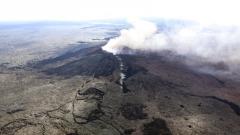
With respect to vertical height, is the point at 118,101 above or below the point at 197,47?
below

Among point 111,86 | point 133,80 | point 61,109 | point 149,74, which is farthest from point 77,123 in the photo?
point 149,74

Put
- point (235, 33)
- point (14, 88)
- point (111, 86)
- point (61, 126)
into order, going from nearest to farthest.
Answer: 1. point (61, 126)
2. point (111, 86)
3. point (14, 88)
4. point (235, 33)

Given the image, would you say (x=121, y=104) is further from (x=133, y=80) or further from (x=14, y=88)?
(x=14, y=88)

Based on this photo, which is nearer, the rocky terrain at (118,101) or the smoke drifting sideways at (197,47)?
the rocky terrain at (118,101)

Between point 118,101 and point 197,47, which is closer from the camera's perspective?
point 118,101

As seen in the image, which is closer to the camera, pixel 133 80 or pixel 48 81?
pixel 133 80

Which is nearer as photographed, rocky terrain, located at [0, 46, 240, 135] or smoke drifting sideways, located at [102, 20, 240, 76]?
rocky terrain, located at [0, 46, 240, 135]

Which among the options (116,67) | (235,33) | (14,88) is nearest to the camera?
(14,88)

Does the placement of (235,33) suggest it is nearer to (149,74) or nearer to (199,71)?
(199,71)
